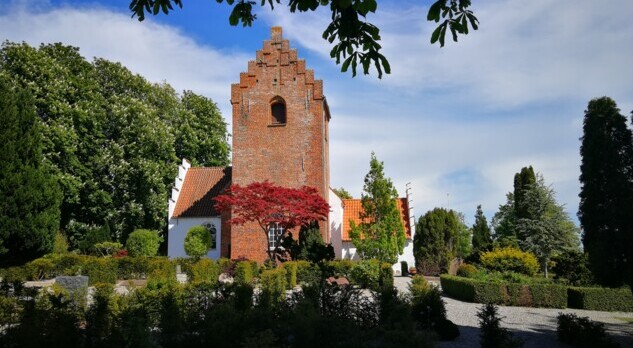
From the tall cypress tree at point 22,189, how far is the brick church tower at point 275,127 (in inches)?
448

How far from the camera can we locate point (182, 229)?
29406mm

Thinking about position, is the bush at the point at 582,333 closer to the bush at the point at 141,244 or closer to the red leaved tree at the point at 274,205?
the red leaved tree at the point at 274,205

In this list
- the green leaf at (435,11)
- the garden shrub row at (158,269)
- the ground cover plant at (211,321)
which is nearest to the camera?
the green leaf at (435,11)

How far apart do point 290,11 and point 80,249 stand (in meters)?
28.0

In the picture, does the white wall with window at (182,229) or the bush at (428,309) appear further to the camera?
the white wall with window at (182,229)

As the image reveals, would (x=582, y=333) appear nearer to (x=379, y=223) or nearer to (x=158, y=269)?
(x=158, y=269)

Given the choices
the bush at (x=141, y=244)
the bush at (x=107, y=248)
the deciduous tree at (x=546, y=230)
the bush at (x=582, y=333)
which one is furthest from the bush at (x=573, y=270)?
the bush at (x=107, y=248)

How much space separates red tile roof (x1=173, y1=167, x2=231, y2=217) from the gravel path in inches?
698

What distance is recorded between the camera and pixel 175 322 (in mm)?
8281

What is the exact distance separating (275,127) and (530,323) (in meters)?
17.3

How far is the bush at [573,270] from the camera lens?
18875mm

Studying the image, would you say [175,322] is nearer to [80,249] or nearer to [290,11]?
[290,11]

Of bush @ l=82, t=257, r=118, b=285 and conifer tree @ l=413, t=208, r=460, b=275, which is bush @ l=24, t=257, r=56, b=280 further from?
conifer tree @ l=413, t=208, r=460, b=275

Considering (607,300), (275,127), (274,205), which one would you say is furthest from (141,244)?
(607,300)
